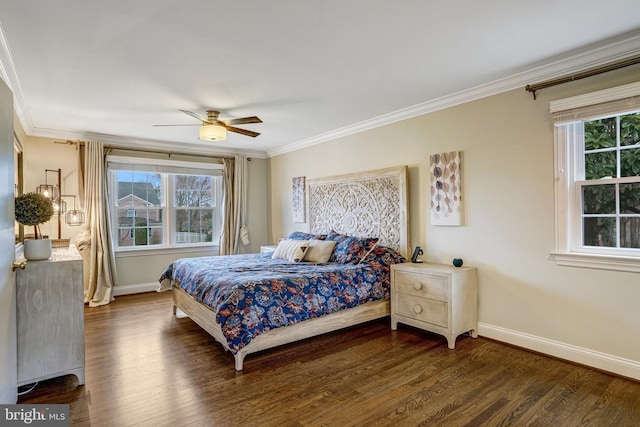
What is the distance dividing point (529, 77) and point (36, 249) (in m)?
4.07

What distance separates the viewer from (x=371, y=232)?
438 cm

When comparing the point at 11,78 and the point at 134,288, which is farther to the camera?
the point at 134,288

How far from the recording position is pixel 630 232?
2586mm

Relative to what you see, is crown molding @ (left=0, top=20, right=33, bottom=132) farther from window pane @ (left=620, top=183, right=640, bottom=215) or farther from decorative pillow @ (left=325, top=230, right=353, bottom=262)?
window pane @ (left=620, top=183, right=640, bottom=215)

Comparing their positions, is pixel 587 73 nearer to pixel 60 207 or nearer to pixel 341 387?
pixel 341 387

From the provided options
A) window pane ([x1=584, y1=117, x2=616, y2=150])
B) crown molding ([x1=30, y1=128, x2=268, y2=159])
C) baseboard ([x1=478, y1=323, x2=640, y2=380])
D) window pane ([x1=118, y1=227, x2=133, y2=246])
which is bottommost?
baseboard ([x1=478, y1=323, x2=640, y2=380])

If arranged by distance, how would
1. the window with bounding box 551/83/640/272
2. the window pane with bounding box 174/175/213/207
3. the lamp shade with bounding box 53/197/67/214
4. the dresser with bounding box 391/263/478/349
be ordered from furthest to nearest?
the window pane with bounding box 174/175/213/207 → the lamp shade with bounding box 53/197/67/214 → the dresser with bounding box 391/263/478/349 → the window with bounding box 551/83/640/272

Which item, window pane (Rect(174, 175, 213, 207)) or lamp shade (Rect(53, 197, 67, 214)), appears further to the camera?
window pane (Rect(174, 175, 213, 207))

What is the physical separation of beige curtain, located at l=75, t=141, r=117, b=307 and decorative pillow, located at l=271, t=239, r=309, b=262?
2476 millimetres

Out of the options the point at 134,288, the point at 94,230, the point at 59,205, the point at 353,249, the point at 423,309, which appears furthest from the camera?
the point at 134,288

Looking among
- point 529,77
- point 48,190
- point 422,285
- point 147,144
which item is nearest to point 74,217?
point 48,190

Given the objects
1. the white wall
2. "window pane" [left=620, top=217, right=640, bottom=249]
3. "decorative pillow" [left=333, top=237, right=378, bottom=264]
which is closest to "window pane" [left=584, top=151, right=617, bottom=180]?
the white wall

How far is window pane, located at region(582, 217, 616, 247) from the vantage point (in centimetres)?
266

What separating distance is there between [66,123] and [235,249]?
3.01m
